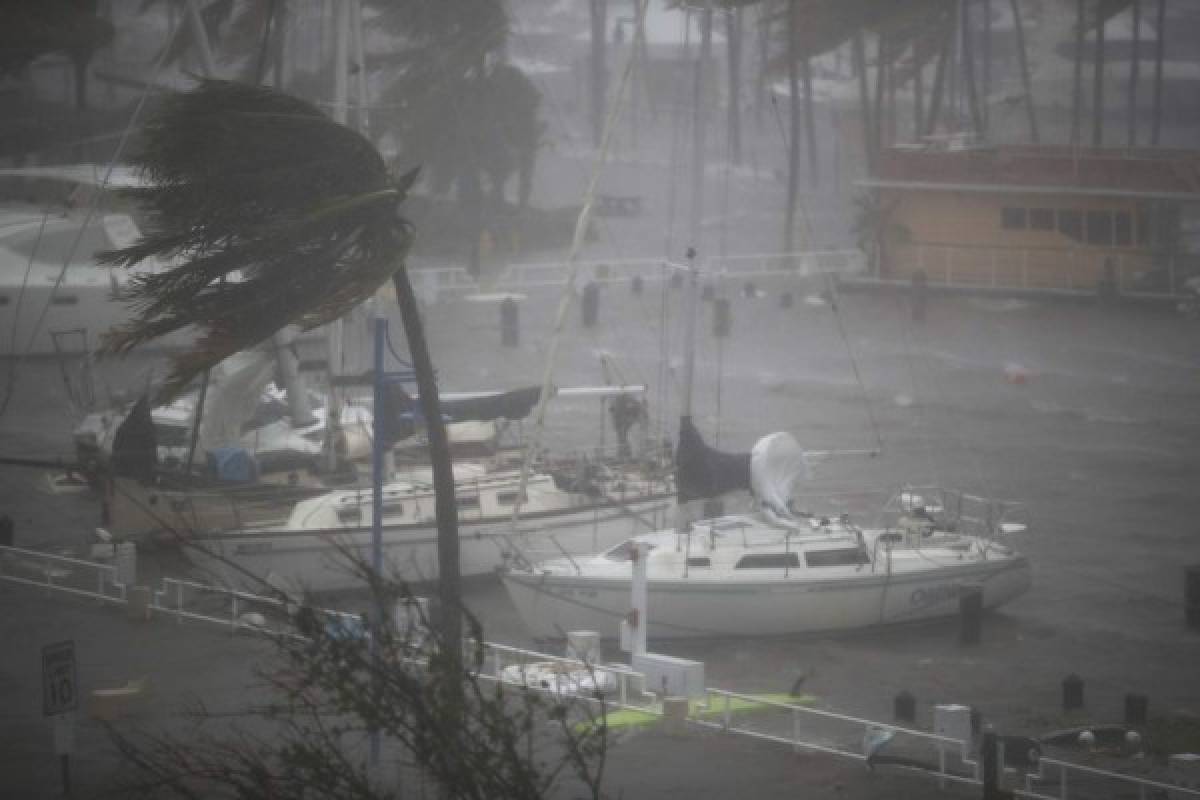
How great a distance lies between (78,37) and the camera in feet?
201

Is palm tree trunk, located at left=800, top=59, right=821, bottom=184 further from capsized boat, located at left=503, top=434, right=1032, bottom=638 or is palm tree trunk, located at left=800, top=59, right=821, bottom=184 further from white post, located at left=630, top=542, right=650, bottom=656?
white post, located at left=630, top=542, right=650, bottom=656

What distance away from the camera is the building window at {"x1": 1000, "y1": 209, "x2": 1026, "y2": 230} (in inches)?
2255

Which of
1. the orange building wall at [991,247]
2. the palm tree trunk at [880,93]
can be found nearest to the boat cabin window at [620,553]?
the orange building wall at [991,247]

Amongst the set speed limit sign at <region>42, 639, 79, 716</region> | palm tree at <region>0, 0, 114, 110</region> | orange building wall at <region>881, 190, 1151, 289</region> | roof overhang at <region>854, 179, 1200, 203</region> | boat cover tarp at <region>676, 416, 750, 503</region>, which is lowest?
speed limit sign at <region>42, 639, 79, 716</region>

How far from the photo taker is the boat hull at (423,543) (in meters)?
28.5

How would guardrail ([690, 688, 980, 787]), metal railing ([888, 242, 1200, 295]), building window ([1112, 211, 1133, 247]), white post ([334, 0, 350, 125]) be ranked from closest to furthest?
guardrail ([690, 688, 980, 787]) → white post ([334, 0, 350, 125]) → metal railing ([888, 242, 1200, 295]) → building window ([1112, 211, 1133, 247])

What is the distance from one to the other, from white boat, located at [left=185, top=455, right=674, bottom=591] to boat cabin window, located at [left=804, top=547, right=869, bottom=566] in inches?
146

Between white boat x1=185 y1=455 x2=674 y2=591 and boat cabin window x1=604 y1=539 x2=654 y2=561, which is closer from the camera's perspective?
boat cabin window x1=604 y1=539 x2=654 y2=561

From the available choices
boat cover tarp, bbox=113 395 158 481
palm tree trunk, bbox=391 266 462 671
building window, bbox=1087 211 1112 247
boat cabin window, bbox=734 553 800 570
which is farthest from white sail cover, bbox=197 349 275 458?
building window, bbox=1087 211 1112 247

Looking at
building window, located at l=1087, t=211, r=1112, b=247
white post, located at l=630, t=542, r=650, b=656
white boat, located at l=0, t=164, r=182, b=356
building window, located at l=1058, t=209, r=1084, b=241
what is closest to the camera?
white post, located at l=630, t=542, r=650, b=656

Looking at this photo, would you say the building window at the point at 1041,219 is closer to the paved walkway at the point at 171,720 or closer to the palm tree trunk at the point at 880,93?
the palm tree trunk at the point at 880,93

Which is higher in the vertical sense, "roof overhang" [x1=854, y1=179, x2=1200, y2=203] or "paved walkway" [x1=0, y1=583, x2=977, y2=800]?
"roof overhang" [x1=854, y1=179, x2=1200, y2=203]

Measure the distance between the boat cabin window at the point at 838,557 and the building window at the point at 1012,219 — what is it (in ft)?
104

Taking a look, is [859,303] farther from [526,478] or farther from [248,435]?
[526,478]
